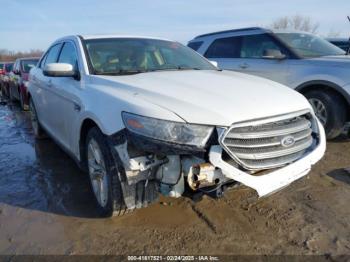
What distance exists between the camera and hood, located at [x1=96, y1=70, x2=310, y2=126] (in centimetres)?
248

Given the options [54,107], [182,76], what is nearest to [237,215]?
[182,76]

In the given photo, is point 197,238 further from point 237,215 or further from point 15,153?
point 15,153

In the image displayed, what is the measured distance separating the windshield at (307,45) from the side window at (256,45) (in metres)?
0.18

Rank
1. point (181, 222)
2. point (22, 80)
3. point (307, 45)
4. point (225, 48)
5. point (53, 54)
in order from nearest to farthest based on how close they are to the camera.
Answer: point (181, 222) → point (53, 54) → point (307, 45) → point (225, 48) → point (22, 80)

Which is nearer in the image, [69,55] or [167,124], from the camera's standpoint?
[167,124]

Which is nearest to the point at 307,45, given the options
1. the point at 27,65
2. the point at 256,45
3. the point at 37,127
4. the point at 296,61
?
the point at 296,61

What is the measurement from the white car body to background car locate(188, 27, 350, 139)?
222 cm

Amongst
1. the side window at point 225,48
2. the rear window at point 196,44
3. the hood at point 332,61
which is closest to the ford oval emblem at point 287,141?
the hood at point 332,61

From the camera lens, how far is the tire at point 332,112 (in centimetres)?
502

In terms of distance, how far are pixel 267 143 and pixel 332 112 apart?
2.98m

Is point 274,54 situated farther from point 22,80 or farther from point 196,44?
point 22,80

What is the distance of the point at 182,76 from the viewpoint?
3.37 metres

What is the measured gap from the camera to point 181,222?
3.04 m

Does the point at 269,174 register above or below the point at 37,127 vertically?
above
